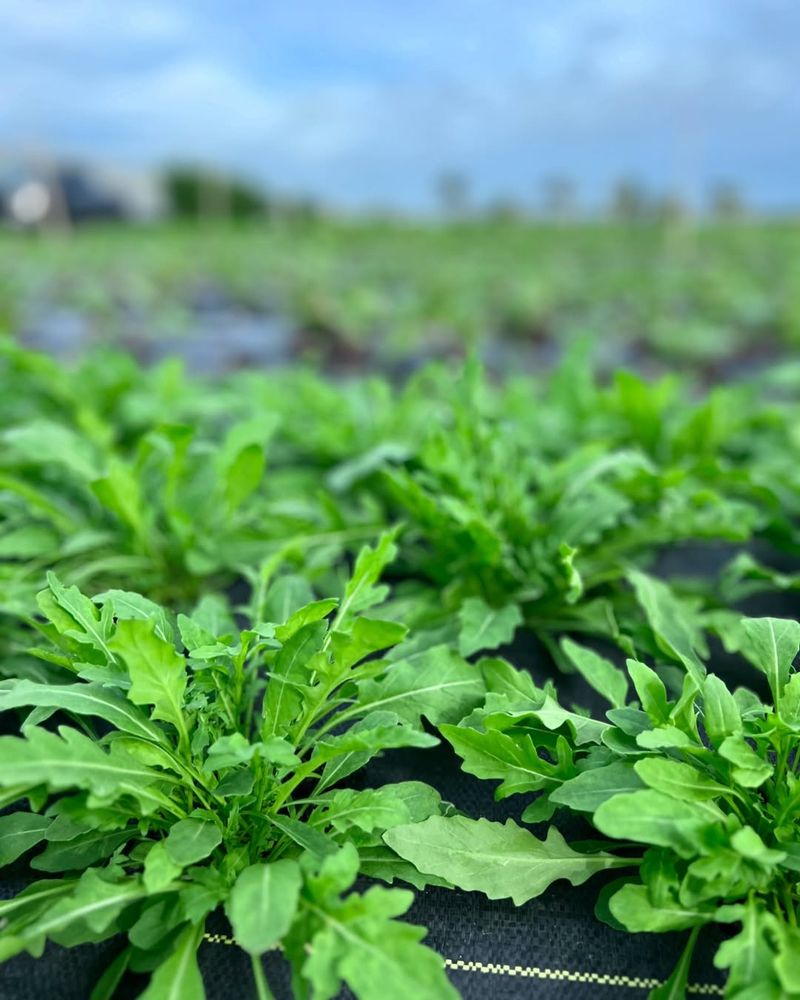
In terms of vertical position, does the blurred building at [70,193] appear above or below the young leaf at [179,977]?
above

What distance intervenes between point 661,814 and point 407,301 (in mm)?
5059

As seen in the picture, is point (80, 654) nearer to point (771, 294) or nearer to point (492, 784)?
point (492, 784)

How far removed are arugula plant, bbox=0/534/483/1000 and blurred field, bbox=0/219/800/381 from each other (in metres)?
1.75

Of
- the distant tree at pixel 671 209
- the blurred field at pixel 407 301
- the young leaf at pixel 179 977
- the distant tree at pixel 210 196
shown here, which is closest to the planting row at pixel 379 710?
the young leaf at pixel 179 977

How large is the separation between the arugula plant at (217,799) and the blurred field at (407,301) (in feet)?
5.74

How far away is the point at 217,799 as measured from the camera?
1.17 meters

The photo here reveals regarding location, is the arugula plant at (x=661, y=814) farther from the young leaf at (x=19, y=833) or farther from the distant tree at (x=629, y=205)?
the distant tree at (x=629, y=205)

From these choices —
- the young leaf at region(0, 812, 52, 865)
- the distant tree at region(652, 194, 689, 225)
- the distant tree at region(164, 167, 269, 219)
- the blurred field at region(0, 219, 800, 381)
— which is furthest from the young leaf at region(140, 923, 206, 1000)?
the distant tree at region(164, 167, 269, 219)

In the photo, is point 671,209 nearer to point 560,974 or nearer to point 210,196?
point 210,196

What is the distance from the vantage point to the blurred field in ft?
15.6

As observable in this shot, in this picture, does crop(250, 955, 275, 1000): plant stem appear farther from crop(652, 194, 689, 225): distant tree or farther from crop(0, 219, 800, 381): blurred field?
crop(652, 194, 689, 225): distant tree

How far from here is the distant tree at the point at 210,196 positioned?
1137 cm

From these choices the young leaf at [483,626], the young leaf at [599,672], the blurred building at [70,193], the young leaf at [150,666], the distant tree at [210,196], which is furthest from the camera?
the distant tree at [210,196]

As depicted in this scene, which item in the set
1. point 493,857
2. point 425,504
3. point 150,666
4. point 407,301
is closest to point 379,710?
point 493,857
